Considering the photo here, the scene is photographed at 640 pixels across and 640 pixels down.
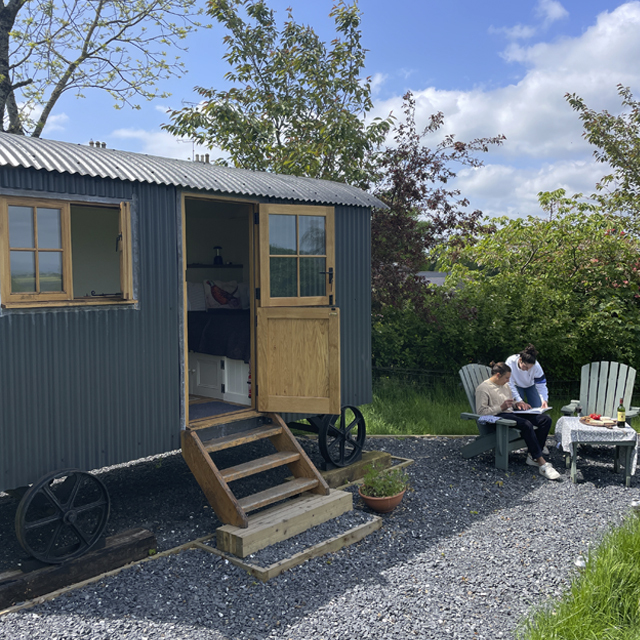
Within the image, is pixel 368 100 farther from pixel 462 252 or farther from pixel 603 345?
pixel 603 345

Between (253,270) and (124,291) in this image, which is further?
(253,270)

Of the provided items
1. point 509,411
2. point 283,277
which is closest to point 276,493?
point 283,277

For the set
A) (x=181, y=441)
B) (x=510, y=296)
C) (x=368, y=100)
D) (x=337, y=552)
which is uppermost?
(x=368, y=100)

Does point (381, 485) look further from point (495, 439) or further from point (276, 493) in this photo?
point (495, 439)

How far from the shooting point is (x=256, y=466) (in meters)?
5.46

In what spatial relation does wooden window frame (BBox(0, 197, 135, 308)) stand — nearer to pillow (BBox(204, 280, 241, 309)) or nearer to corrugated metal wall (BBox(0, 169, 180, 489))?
corrugated metal wall (BBox(0, 169, 180, 489))

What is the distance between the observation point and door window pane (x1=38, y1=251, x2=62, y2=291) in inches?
177

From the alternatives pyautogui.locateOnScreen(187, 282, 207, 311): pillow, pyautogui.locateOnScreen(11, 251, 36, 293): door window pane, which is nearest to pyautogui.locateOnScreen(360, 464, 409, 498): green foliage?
pyautogui.locateOnScreen(11, 251, 36, 293): door window pane

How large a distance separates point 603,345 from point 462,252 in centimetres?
296

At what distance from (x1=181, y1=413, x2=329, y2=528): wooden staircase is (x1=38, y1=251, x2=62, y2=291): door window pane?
5.49ft

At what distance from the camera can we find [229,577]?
4.40 metres

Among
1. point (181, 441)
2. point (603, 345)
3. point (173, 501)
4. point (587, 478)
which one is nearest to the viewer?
point (181, 441)

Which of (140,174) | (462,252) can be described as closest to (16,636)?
(140,174)

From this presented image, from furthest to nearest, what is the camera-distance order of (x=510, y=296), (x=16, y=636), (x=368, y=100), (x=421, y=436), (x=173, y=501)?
(x=368, y=100)
(x=510, y=296)
(x=421, y=436)
(x=173, y=501)
(x=16, y=636)
